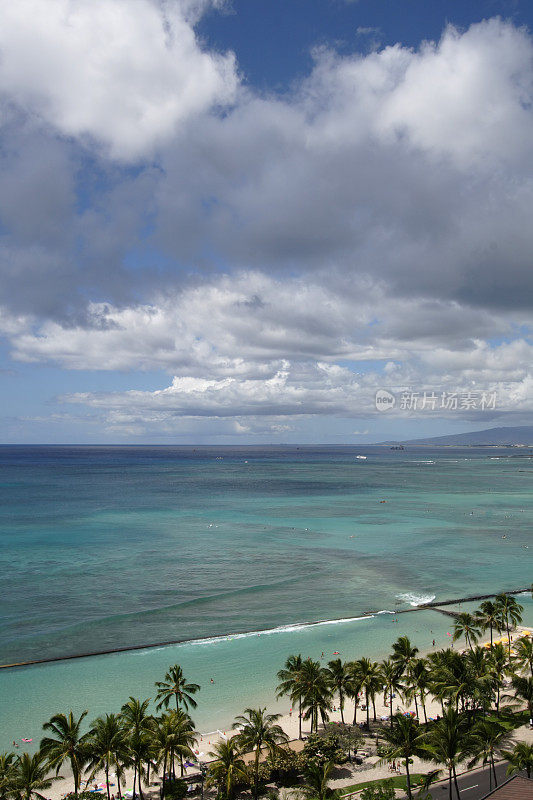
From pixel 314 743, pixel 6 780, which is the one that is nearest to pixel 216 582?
pixel 314 743

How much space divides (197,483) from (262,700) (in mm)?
154003

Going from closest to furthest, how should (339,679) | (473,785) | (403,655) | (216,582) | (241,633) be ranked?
(473,785) < (339,679) < (403,655) < (241,633) < (216,582)

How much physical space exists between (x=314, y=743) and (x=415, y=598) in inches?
1409

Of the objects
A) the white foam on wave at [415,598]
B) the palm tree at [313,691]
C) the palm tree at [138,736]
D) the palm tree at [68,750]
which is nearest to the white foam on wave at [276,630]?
the white foam on wave at [415,598]

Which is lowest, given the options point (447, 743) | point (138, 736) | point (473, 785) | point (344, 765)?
point (344, 765)

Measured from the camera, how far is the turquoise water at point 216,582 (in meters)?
44.8

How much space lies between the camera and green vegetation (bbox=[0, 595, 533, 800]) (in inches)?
1052

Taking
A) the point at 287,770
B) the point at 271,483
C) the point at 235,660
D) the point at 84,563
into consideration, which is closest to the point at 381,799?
the point at 287,770

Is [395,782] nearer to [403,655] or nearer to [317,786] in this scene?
[317,786]

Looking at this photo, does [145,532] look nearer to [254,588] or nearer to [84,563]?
[84,563]

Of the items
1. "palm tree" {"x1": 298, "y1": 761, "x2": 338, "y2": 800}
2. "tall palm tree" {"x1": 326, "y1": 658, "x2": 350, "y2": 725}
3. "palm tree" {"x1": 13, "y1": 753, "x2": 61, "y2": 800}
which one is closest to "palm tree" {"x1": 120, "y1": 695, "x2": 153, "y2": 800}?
"palm tree" {"x1": 13, "y1": 753, "x2": 61, "y2": 800}

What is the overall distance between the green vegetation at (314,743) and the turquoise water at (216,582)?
7413mm

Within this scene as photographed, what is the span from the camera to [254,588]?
2630 inches

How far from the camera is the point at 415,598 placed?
2522 inches
